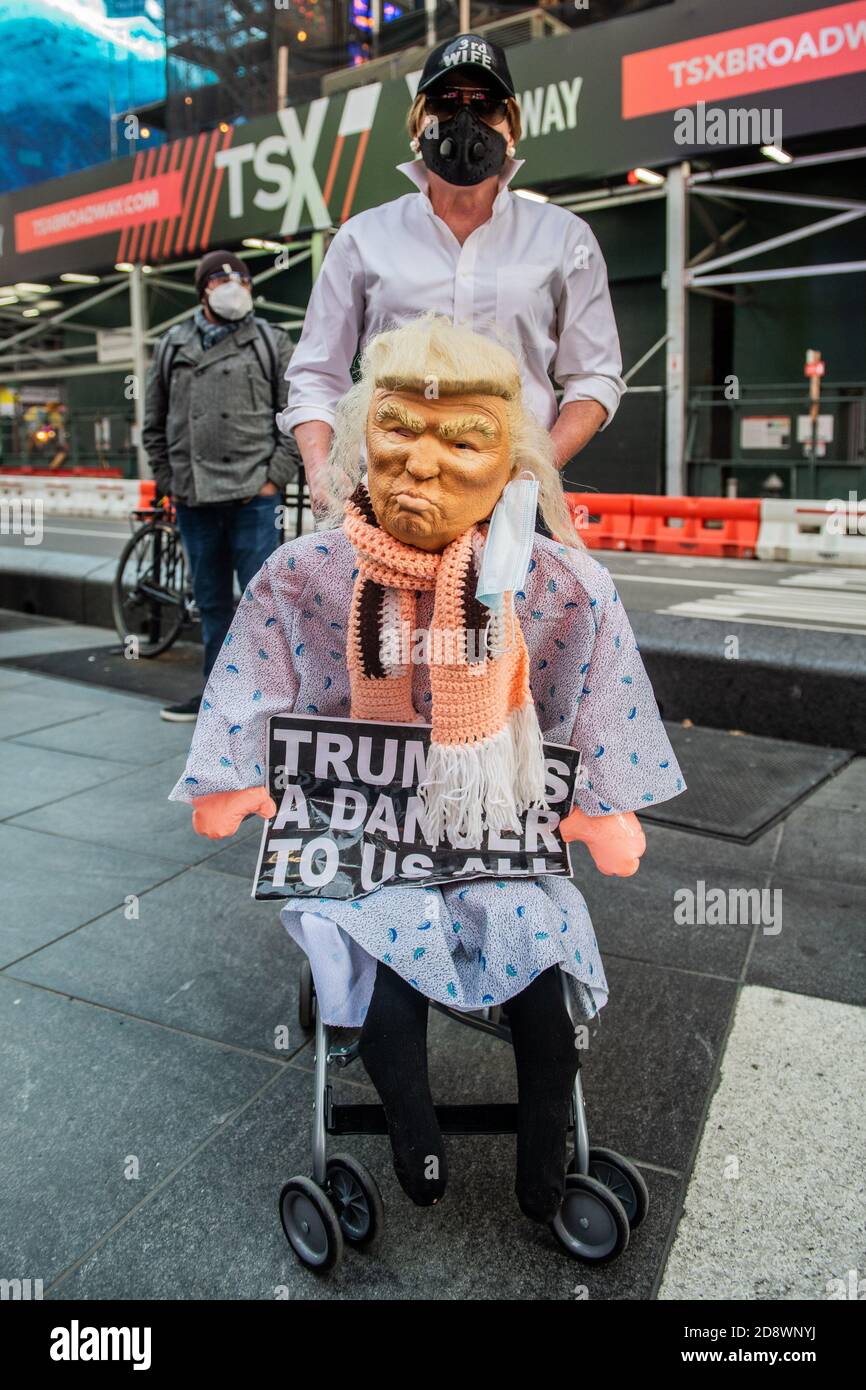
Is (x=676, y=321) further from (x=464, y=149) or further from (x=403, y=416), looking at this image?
(x=403, y=416)

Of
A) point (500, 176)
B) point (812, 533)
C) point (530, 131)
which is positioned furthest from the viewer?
point (530, 131)

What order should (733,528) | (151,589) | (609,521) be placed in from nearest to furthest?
(151,589) → (733,528) → (609,521)

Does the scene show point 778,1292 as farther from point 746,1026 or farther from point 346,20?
point 346,20

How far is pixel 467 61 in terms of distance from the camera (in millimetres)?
2365

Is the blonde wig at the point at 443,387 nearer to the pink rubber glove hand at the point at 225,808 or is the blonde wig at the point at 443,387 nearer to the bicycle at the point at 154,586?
the pink rubber glove hand at the point at 225,808

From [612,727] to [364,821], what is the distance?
510mm

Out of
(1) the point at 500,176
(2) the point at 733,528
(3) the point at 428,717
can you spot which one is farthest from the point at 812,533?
(3) the point at 428,717

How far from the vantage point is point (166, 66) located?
21.6 m

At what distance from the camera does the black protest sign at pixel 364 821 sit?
2045 mm

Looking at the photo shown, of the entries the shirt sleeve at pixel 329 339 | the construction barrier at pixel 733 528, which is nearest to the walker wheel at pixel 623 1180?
the shirt sleeve at pixel 329 339

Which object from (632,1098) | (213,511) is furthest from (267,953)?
(213,511)

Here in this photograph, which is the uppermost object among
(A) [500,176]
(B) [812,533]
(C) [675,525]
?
(A) [500,176]

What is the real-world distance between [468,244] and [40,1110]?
7.01 ft

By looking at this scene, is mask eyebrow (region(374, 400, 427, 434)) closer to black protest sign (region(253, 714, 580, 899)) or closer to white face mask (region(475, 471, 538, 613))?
white face mask (region(475, 471, 538, 613))
